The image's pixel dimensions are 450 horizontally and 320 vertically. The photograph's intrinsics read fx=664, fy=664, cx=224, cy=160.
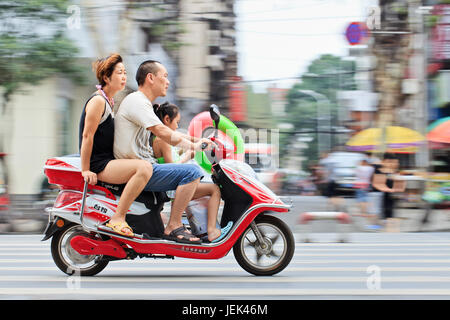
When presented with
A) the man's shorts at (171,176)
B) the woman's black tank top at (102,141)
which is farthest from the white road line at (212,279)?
the woman's black tank top at (102,141)

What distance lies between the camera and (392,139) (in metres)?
13.0

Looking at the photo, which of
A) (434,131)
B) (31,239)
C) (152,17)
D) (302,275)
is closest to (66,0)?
(152,17)

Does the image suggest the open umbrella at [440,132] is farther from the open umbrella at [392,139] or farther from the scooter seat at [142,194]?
the scooter seat at [142,194]

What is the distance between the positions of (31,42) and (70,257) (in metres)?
6.38

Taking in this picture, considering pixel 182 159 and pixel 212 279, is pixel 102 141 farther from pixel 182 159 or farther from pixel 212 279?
pixel 212 279

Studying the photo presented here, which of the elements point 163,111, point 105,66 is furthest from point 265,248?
point 105,66

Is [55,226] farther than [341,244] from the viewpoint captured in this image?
No

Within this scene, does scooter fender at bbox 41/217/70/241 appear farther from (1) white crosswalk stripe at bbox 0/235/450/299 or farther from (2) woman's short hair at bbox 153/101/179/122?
(2) woman's short hair at bbox 153/101/179/122

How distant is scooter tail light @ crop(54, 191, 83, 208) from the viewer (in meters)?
5.29

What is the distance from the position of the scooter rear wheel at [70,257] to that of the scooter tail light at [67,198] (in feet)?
0.63

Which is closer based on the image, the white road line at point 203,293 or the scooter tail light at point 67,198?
the white road line at point 203,293

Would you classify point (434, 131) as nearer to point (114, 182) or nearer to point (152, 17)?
point (152, 17)

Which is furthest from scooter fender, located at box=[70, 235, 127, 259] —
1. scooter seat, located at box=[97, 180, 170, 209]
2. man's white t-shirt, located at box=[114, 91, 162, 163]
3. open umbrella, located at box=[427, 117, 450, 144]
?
open umbrella, located at box=[427, 117, 450, 144]

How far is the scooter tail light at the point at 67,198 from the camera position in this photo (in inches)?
208
